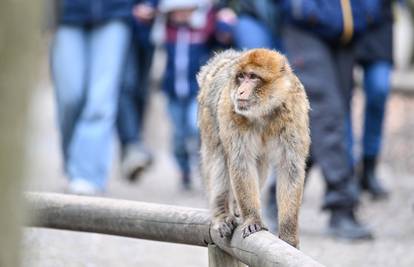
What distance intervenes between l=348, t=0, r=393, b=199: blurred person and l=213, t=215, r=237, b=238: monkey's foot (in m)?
3.61

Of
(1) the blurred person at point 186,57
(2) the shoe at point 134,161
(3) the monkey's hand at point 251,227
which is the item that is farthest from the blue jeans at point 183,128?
(3) the monkey's hand at point 251,227

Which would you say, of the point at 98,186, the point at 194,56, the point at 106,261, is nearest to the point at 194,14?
the point at 194,56

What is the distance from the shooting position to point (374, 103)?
387 inches

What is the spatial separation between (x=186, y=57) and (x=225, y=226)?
5.20 metres

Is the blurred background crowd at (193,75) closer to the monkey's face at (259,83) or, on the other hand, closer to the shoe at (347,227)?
the shoe at (347,227)

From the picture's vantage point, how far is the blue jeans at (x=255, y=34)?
30.8 ft

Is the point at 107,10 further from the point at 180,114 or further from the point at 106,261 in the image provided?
the point at 106,261

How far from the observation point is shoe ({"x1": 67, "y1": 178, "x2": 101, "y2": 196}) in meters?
8.94

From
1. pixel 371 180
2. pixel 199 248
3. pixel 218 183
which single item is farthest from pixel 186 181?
pixel 218 183

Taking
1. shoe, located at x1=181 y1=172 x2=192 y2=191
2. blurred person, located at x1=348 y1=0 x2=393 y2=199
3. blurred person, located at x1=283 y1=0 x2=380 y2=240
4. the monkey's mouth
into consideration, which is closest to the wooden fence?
the monkey's mouth

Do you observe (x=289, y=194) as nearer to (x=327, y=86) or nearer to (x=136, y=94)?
(x=327, y=86)

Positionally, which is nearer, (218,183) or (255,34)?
(218,183)

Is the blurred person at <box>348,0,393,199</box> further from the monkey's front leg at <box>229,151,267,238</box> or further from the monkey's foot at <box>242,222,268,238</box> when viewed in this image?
the monkey's foot at <box>242,222,268,238</box>

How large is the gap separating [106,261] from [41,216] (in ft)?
5.93
